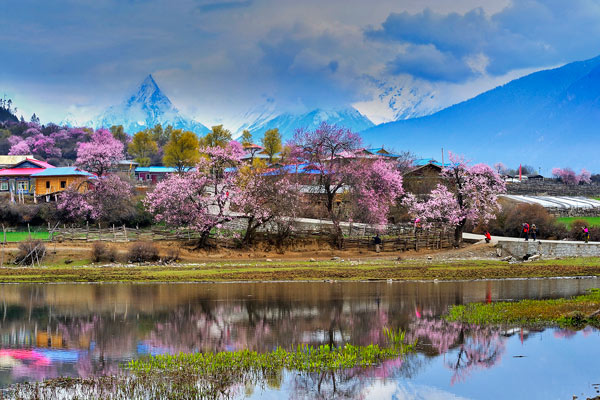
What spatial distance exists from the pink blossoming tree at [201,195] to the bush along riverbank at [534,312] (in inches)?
1451

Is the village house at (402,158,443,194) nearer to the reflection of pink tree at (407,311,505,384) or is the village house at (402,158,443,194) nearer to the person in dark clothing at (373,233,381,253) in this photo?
the person in dark clothing at (373,233,381,253)

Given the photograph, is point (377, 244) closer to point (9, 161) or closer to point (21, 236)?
point (21, 236)

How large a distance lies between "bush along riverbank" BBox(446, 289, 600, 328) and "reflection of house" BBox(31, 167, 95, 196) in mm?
71226

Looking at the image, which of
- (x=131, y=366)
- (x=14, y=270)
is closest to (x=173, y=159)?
(x=14, y=270)

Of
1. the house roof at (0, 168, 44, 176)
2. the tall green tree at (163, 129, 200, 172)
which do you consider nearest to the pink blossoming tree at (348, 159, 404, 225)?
the house roof at (0, 168, 44, 176)

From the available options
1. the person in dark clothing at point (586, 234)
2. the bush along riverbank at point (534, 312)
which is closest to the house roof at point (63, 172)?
the person in dark clothing at point (586, 234)

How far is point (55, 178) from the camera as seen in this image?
95.4 meters

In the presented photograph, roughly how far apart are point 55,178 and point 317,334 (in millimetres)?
76730

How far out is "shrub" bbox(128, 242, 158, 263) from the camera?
58.6 m

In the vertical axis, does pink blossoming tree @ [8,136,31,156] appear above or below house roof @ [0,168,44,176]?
above

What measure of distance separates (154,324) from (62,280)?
65.2ft

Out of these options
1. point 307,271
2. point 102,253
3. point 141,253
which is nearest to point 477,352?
point 307,271

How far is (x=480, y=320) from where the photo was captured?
28.8 m

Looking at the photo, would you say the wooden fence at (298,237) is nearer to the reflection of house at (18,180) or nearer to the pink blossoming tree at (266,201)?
the pink blossoming tree at (266,201)
